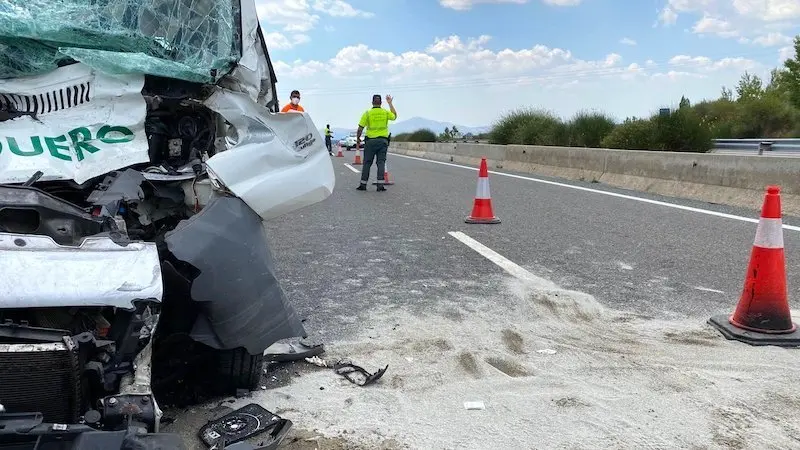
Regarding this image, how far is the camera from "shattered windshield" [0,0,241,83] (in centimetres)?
296

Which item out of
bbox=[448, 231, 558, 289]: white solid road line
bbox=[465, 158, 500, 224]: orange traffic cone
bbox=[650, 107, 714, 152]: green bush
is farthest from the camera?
bbox=[650, 107, 714, 152]: green bush

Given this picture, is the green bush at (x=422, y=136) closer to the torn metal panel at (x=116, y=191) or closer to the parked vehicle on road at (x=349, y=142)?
the parked vehicle on road at (x=349, y=142)

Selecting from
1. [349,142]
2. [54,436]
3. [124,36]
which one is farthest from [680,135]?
[349,142]

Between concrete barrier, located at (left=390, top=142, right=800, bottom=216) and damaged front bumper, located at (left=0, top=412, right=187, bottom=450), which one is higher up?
concrete barrier, located at (left=390, top=142, right=800, bottom=216)

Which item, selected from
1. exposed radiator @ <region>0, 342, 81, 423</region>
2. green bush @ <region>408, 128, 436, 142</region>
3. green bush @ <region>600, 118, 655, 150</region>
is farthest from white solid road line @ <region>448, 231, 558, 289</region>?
green bush @ <region>408, 128, 436, 142</region>

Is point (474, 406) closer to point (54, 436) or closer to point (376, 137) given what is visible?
point (54, 436)

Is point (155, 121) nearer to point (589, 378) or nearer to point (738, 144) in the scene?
point (589, 378)

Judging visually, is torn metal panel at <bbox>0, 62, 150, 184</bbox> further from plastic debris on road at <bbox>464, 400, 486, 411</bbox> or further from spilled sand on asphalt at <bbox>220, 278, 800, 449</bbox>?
plastic debris on road at <bbox>464, 400, 486, 411</bbox>

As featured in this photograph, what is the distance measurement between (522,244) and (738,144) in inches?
646

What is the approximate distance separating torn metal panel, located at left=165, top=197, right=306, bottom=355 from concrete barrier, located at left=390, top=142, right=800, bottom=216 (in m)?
8.07

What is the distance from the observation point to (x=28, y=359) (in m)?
1.97

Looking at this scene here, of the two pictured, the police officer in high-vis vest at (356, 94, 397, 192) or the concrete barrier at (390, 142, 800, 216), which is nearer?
the concrete barrier at (390, 142, 800, 216)

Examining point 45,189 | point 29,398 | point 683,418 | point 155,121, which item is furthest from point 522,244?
point 29,398

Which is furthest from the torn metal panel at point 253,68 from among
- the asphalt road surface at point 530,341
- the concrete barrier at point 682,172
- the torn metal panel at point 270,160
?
the concrete barrier at point 682,172
